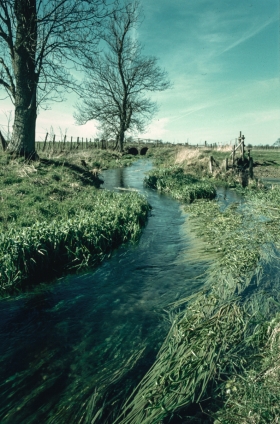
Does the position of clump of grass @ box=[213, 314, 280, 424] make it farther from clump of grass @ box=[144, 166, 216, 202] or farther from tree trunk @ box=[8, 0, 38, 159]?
tree trunk @ box=[8, 0, 38, 159]

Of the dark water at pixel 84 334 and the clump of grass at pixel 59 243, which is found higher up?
the clump of grass at pixel 59 243

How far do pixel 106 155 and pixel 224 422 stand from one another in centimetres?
3041

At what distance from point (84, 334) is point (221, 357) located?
1.91 meters

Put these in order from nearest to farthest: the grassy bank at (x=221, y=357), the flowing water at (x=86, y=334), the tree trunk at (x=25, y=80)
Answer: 1. the grassy bank at (x=221, y=357)
2. the flowing water at (x=86, y=334)
3. the tree trunk at (x=25, y=80)

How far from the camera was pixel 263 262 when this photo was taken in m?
6.21

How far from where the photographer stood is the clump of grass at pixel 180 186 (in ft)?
44.2

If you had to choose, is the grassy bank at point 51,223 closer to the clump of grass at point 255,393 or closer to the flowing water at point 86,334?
the flowing water at point 86,334

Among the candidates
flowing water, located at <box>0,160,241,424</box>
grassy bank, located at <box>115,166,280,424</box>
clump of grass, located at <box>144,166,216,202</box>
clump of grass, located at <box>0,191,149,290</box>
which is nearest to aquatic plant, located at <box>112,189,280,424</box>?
grassy bank, located at <box>115,166,280,424</box>

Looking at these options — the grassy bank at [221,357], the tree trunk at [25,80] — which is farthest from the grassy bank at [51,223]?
the grassy bank at [221,357]

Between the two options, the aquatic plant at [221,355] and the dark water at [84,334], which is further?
the dark water at [84,334]

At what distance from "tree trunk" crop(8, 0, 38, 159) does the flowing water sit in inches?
363

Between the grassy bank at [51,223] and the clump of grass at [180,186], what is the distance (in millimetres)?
3308

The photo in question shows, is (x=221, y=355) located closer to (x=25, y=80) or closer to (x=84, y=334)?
(x=84, y=334)

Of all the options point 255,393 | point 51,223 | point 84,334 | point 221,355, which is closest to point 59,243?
point 51,223
